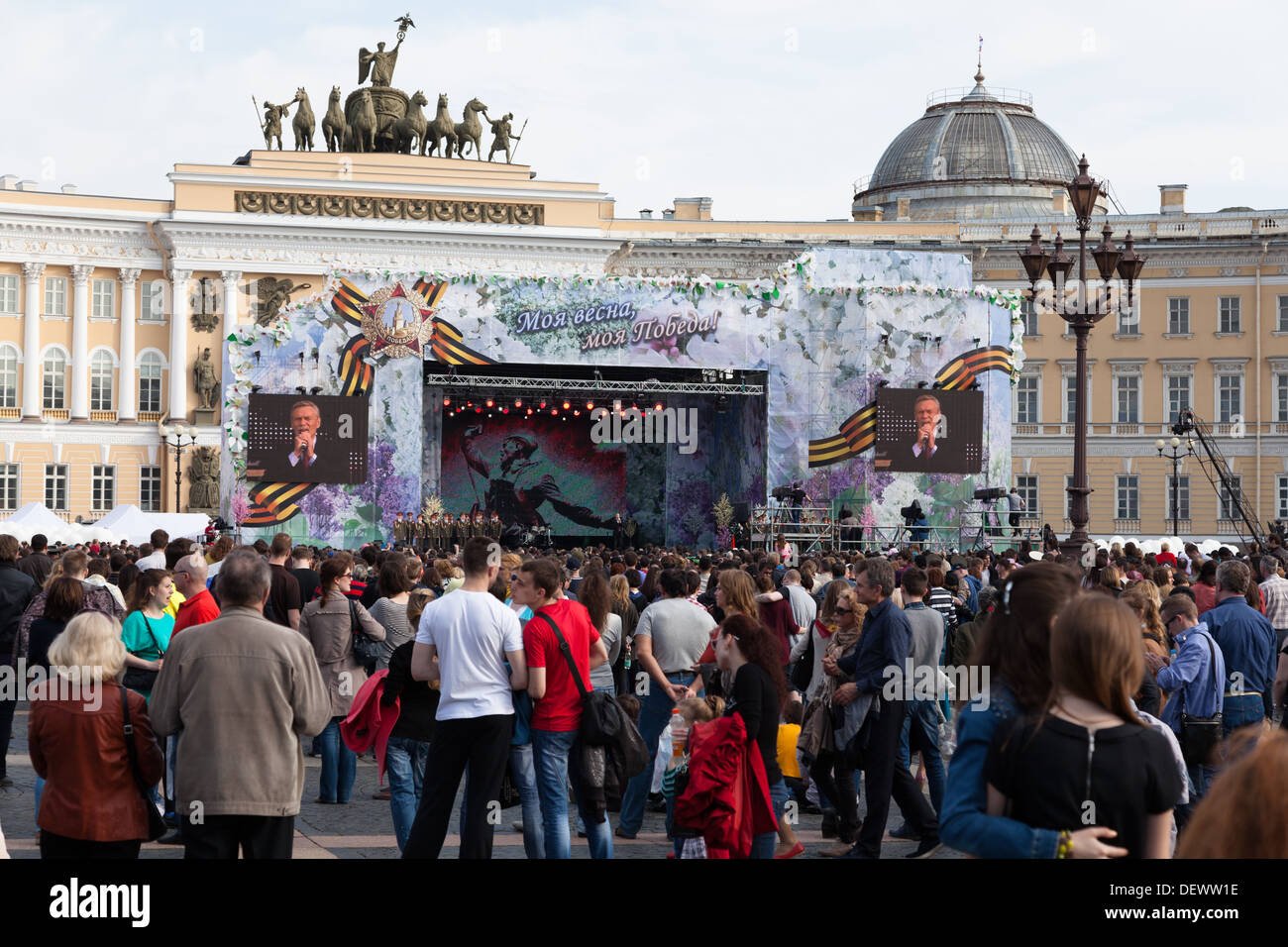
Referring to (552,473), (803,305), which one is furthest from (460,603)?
(552,473)

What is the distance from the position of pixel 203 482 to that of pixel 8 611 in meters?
43.6

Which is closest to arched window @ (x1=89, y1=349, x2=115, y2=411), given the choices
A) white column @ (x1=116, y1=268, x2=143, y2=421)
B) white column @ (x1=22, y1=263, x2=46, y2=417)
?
white column @ (x1=116, y1=268, x2=143, y2=421)

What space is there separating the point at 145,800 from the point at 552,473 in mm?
37399

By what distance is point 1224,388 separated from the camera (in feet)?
186

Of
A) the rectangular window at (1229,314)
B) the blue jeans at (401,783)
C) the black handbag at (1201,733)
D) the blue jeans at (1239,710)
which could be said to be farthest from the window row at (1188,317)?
the blue jeans at (401,783)

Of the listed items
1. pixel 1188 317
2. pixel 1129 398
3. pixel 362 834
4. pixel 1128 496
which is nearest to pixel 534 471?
pixel 1128 496

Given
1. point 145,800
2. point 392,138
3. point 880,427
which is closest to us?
point 145,800

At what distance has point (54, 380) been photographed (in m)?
55.4

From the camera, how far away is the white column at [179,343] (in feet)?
181

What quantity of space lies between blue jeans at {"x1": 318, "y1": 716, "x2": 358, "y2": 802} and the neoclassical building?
45.3m

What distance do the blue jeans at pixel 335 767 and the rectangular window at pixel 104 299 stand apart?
4796cm

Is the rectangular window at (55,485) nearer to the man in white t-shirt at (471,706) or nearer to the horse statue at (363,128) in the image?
the horse statue at (363,128)
